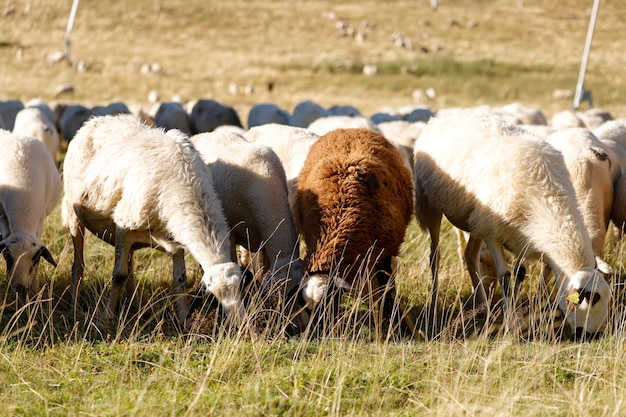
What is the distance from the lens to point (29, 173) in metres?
9.12

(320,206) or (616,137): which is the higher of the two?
(616,137)

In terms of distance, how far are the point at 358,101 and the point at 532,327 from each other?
2818 centimetres

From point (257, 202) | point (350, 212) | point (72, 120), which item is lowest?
point (72, 120)

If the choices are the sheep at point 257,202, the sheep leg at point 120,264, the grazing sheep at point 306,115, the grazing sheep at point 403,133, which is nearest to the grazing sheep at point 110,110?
the grazing sheep at point 306,115

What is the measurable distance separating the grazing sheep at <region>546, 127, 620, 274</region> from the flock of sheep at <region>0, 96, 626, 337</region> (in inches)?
0.8

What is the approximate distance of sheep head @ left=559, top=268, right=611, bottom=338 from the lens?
741cm

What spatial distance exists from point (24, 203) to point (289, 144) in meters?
3.29

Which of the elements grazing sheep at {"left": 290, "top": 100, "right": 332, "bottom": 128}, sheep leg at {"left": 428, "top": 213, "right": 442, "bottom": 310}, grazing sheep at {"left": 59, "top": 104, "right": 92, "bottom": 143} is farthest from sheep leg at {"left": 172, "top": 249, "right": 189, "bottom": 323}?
grazing sheep at {"left": 59, "top": 104, "right": 92, "bottom": 143}

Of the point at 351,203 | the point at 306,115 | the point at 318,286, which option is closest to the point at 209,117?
the point at 306,115

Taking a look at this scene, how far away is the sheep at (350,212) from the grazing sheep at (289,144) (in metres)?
0.69

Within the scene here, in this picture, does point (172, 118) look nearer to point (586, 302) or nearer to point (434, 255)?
point (434, 255)

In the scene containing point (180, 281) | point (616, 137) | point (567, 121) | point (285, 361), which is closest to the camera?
point (285, 361)

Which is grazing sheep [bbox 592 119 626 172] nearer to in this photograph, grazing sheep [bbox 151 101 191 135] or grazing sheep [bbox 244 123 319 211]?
grazing sheep [bbox 244 123 319 211]

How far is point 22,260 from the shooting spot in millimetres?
7918
